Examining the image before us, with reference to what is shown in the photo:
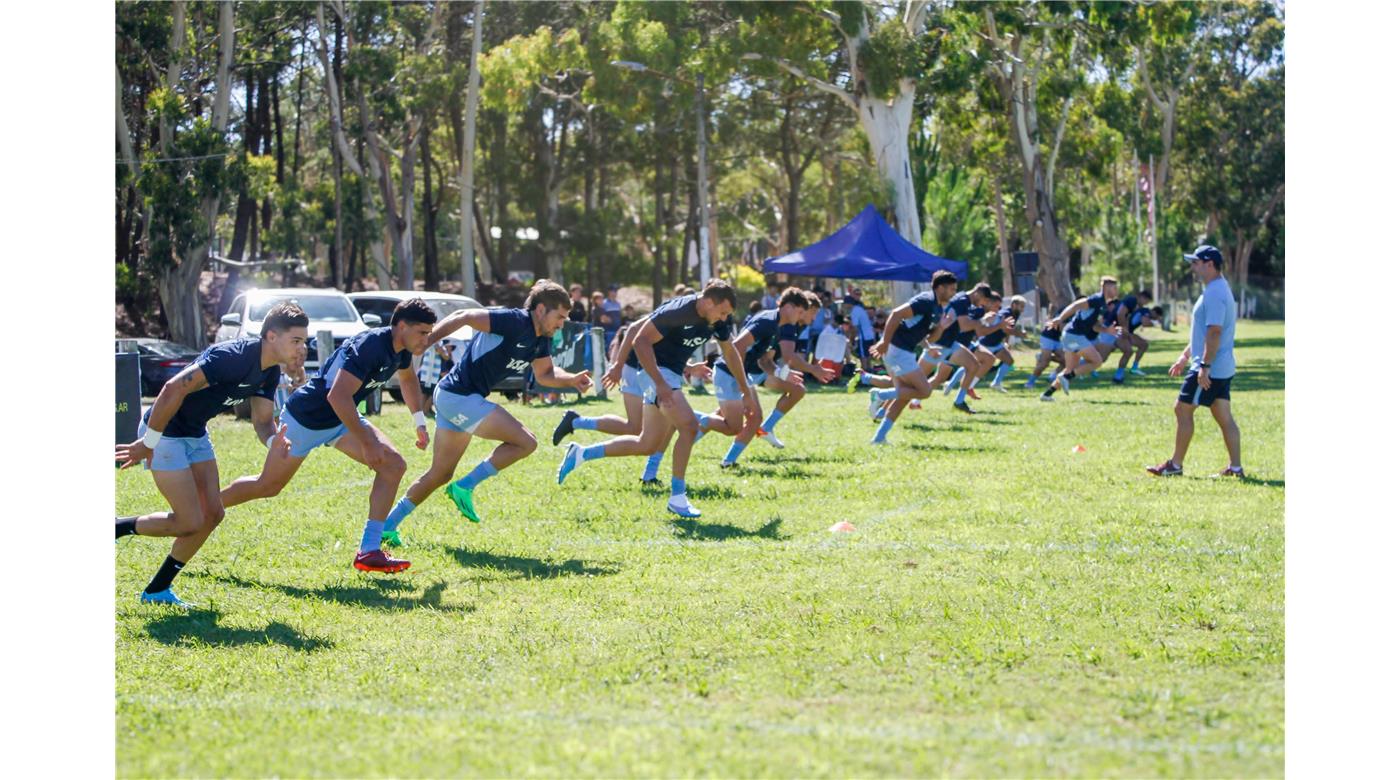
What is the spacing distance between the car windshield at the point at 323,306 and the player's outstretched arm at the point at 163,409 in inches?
608

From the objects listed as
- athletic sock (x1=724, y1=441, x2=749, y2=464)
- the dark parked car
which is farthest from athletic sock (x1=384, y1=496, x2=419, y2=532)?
the dark parked car

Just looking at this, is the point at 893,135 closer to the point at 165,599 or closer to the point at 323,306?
the point at 323,306

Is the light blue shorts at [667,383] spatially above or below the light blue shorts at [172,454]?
above

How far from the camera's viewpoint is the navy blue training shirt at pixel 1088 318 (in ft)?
79.9

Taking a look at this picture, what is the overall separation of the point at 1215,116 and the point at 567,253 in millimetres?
27378

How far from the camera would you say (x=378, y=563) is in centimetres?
907

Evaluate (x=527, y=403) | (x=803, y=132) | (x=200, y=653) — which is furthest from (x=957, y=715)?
(x=803, y=132)

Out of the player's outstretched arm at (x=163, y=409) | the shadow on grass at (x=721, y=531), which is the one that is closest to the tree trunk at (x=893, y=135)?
the shadow on grass at (x=721, y=531)

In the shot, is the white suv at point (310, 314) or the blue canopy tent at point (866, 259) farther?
the blue canopy tent at point (866, 259)

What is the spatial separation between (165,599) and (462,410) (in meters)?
2.30

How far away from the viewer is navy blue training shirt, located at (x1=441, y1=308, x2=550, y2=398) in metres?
9.97

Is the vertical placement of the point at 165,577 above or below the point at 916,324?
below

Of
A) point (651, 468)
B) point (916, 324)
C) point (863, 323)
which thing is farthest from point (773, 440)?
point (863, 323)

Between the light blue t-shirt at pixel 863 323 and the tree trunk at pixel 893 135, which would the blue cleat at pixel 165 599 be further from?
the tree trunk at pixel 893 135
